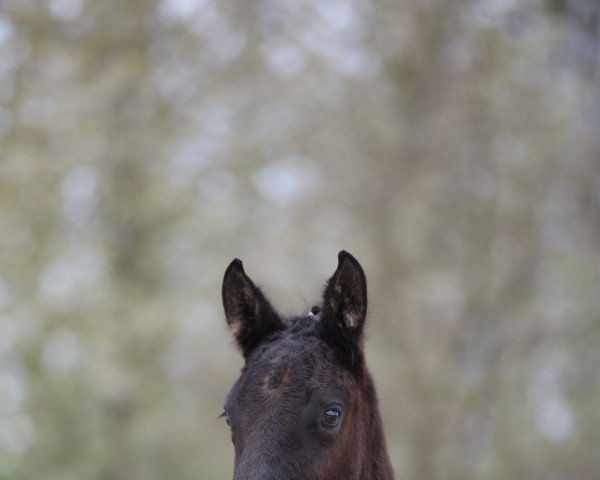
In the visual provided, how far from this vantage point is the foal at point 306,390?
250 inches

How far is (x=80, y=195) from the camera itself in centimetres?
2328

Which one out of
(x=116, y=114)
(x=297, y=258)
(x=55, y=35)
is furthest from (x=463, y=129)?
(x=55, y=35)

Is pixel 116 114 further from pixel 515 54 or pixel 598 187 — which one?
pixel 598 187

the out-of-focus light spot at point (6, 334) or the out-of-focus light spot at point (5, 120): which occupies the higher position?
the out-of-focus light spot at point (5, 120)

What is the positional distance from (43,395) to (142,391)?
2.69 m

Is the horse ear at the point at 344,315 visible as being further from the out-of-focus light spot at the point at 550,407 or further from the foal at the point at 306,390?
the out-of-focus light spot at the point at 550,407

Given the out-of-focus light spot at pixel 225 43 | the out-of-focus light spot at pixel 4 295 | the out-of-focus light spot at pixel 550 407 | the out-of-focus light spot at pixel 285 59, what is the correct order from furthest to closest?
the out-of-focus light spot at pixel 550 407 < the out-of-focus light spot at pixel 285 59 < the out-of-focus light spot at pixel 225 43 < the out-of-focus light spot at pixel 4 295

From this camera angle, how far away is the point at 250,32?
23.2 metres

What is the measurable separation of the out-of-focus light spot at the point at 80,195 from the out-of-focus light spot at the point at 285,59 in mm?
4572

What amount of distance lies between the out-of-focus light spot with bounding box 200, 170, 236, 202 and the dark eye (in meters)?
17.6

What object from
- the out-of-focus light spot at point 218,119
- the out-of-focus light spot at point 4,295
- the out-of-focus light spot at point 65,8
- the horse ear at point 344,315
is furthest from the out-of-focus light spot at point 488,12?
the horse ear at point 344,315

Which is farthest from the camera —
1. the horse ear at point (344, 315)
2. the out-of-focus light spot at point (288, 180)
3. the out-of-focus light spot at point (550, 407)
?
the out-of-focus light spot at point (550, 407)

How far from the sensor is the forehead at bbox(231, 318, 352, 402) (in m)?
6.57

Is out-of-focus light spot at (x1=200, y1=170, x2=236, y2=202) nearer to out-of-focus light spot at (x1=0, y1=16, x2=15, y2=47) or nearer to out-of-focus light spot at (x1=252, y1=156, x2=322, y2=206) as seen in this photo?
out-of-focus light spot at (x1=252, y1=156, x2=322, y2=206)
